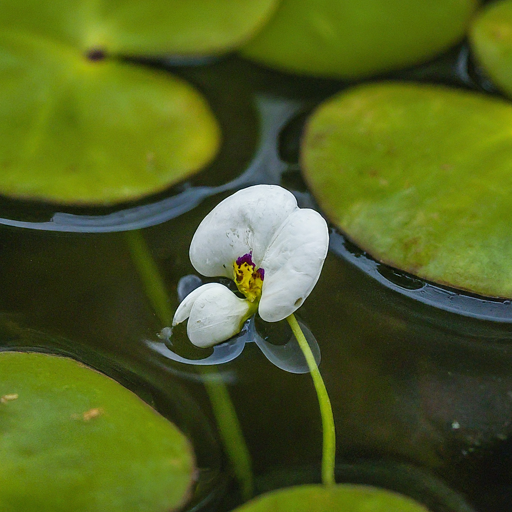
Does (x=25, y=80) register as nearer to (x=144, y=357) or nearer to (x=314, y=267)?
(x=144, y=357)

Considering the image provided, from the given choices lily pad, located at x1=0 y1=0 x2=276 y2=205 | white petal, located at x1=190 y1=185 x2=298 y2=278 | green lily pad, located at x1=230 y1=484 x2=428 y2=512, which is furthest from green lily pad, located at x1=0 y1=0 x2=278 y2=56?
green lily pad, located at x1=230 y1=484 x2=428 y2=512

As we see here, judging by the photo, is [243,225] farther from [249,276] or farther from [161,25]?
[161,25]

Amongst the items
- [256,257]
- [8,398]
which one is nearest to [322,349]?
[256,257]

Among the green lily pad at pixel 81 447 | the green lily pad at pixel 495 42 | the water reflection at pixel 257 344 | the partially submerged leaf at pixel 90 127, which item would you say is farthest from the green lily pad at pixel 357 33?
the green lily pad at pixel 81 447

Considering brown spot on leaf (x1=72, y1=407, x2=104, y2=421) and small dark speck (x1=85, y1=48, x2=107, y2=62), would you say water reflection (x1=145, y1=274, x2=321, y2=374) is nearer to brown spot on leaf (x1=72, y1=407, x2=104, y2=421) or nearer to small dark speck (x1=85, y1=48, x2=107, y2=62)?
brown spot on leaf (x1=72, y1=407, x2=104, y2=421)

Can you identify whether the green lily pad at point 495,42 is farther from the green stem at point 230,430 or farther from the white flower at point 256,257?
the green stem at point 230,430
